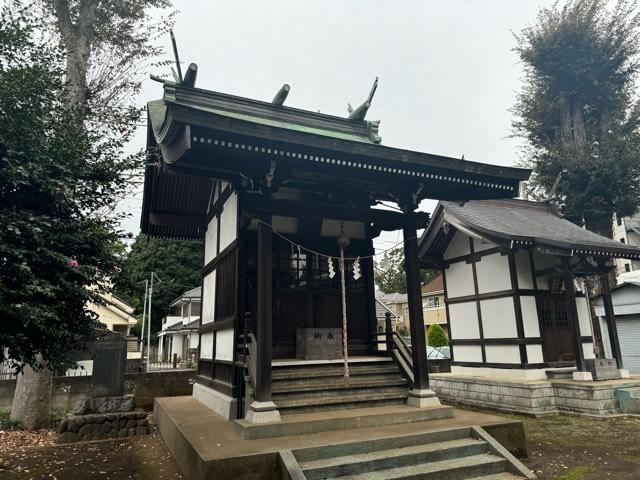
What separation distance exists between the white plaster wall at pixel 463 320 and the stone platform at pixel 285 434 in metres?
→ 6.05

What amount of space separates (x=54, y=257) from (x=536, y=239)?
1021 centimetres

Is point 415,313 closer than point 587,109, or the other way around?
point 415,313

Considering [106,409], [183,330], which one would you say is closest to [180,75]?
[106,409]

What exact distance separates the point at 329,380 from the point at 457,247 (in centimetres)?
823

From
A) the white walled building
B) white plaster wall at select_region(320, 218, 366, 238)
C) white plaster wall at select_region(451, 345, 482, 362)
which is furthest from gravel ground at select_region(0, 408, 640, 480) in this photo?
white plaster wall at select_region(320, 218, 366, 238)

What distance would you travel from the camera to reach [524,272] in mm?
11703

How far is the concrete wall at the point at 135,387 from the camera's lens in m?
11.7

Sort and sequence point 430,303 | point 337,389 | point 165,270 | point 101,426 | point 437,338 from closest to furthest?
point 337,389
point 101,426
point 437,338
point 430,303
point 165,270

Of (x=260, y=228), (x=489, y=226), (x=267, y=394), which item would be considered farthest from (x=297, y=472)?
(x=489, y=226)

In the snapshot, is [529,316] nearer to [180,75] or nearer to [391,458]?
[391,458]

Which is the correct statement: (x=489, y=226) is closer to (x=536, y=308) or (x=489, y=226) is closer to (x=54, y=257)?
(x=536, y=308)

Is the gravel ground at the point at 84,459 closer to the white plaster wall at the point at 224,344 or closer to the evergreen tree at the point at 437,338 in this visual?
the white plaster wall at the point at 224,344

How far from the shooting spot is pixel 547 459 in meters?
6.42

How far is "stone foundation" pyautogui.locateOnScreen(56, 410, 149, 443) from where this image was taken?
27.9 ft
